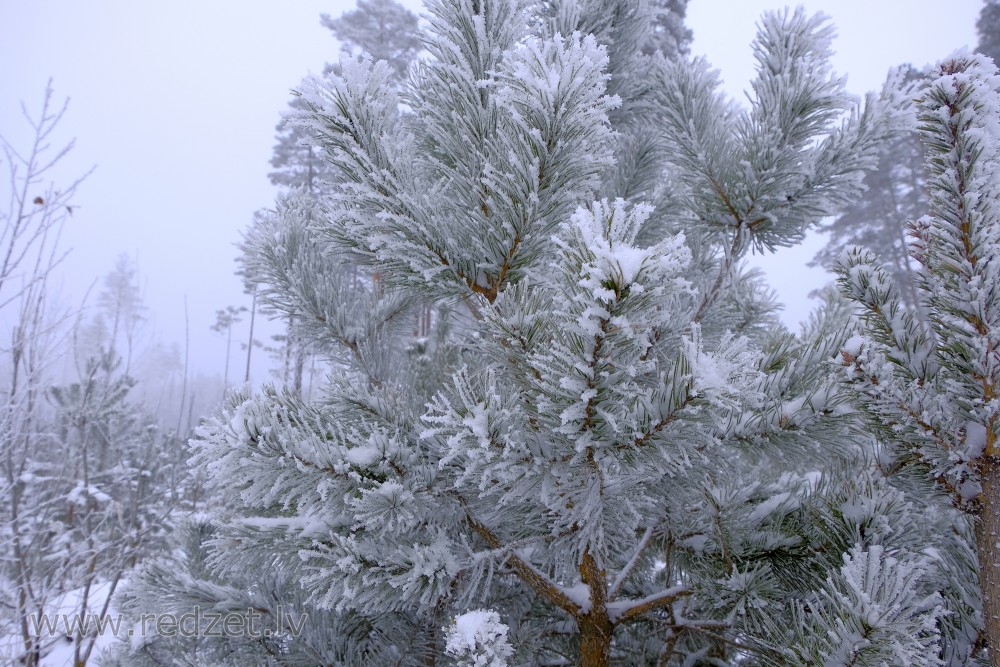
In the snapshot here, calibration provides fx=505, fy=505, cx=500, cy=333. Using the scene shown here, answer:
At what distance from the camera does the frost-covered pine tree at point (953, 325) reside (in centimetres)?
124

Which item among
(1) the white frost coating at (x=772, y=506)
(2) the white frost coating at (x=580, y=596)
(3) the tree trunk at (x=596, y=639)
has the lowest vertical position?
(3) the tree trunk at (x=596, y=639)

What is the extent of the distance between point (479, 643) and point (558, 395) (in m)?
0.58

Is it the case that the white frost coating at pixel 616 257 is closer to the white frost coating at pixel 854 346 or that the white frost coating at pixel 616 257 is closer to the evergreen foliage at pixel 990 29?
the white frost coating at pixel 854 346

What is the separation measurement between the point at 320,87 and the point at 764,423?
5.40 ft

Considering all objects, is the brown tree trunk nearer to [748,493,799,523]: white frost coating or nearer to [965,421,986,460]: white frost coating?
[748,493,799,523]: white frost coating

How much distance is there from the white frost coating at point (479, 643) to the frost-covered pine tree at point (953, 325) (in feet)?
3.81

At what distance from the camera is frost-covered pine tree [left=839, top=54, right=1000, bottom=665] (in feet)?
4.07

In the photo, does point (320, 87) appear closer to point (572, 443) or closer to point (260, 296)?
point (260, 296)

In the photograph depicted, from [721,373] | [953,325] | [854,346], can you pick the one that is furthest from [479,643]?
[953,325]

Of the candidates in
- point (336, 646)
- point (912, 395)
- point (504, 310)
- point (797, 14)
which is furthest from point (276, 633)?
point (797, 14)

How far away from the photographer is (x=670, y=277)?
1.03m

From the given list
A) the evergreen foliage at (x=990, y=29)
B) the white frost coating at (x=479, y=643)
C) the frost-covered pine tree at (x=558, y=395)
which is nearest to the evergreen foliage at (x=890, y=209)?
the evergreen foliage at (x=990, y=29)

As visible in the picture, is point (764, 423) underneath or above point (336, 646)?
above

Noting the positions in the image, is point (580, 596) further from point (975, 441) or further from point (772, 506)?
point (975, 441)
